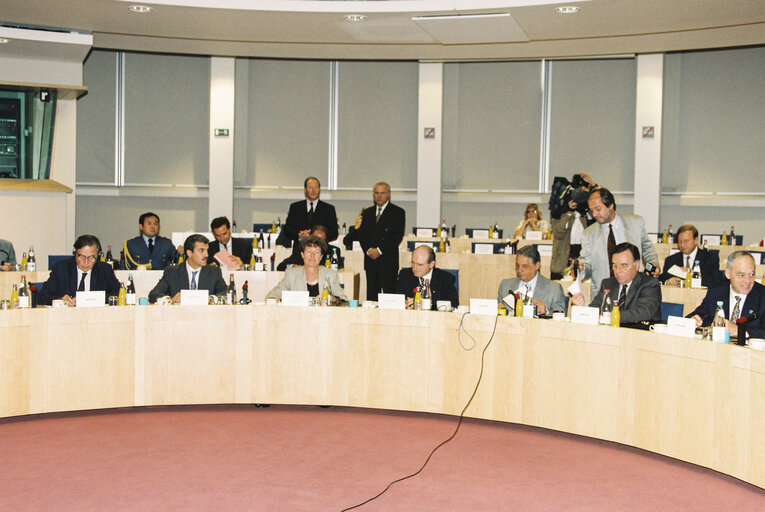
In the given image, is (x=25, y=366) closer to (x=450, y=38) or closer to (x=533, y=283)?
(x=533, y=283)

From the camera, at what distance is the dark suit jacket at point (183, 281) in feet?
20.6

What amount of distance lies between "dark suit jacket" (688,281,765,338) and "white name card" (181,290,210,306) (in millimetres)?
3252

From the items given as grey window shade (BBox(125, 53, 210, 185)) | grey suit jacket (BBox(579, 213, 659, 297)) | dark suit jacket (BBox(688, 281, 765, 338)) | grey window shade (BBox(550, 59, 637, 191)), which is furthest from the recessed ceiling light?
grey window shade (BBox(550, 59, 637, 191))

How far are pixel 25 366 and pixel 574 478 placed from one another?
345 centimetres

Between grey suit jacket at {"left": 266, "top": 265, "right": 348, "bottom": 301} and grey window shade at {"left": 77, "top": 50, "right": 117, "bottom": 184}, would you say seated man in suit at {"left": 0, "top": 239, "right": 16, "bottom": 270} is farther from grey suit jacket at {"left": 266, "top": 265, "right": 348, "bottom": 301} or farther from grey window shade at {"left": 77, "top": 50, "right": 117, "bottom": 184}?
grey window shade at {"left": 77, "top": 50, "right": 117, "bottom": 184}

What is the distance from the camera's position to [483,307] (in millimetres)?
5438

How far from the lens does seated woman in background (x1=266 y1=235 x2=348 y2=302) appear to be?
20.2 feet

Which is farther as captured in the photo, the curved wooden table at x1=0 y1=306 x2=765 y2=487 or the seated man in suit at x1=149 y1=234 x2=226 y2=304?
the seated man in suit at x1=149 y1=234 x2=226 y2=304

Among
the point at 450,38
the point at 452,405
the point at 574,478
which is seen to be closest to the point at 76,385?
the point at 452,405

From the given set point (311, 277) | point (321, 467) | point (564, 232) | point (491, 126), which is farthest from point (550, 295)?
point (491, 126)

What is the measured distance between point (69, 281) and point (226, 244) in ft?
8.25

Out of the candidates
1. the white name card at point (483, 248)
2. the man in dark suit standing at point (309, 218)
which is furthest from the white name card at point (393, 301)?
the white name card at point (483, 248)

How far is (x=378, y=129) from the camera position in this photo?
12.9 m

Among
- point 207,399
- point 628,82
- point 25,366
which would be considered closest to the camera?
point 25,366
